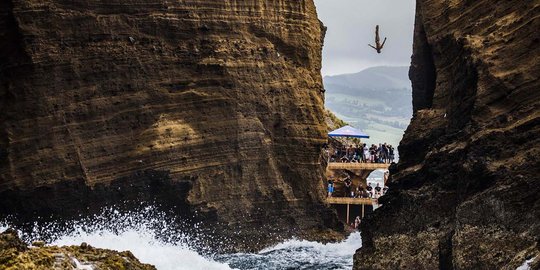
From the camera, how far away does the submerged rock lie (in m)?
26.0

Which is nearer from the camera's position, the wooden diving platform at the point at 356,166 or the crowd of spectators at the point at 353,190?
the crowd of spectators at the point at 353,190

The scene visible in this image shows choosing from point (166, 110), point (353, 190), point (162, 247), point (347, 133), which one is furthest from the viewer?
point (347, 133)

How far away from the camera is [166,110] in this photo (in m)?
48.0

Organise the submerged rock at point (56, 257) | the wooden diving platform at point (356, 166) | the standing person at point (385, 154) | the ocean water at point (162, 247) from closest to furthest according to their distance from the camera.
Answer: the submerged rock at point (56, 257) < the ocean water at point (162, 247) < the wooden diving platform at point (356, 166) < the standing person at point (385, 154)

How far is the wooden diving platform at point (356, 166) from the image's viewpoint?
66875 mm

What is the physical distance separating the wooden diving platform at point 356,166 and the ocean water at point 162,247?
15.6 m

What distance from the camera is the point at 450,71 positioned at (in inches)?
1754

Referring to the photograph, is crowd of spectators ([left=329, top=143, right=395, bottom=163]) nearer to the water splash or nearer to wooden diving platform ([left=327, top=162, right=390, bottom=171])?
wooden diving platform ([left=327, top=162, right=390, bottom=171])

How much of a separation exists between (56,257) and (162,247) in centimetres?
1914

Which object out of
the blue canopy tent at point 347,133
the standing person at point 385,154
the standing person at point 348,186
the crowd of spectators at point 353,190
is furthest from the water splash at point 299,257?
the blue canopy tent at point 347,133

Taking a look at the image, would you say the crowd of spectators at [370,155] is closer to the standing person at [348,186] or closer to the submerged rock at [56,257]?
the standing person at [348,186]

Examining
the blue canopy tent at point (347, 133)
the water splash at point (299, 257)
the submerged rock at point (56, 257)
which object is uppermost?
the blue canopy tent at point (347, 133)

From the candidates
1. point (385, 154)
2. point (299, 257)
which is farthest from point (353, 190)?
point (299, 257)

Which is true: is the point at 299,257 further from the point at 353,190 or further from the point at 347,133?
the point at 347,133
